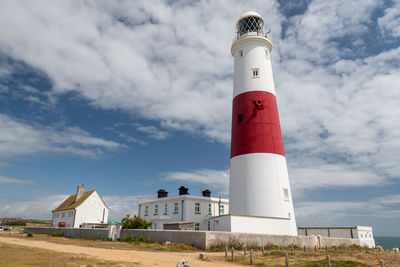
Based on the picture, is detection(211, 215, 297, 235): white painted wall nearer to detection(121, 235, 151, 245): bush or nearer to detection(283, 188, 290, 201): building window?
detection(283, 188, 290, 201): building window

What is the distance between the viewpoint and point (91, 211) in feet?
134

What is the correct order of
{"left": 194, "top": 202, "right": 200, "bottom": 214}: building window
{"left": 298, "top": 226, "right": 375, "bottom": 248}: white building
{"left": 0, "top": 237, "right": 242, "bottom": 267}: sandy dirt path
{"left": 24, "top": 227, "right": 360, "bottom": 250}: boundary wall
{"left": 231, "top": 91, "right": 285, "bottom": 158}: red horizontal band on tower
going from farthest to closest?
{"left": 298, "top": 226, "right": 375, "bottom": 248}: white building < {"left": 194, "top": 202, "right": 200, "bottom": 214}: building window < {"left": 231, "top": 91, "right": 285, "bottom": 158}: red horizontal band on tower < {"left": 24, "top": 227, "right": 360, "bottom": 250}: boundary wall < {"left": 0, "top": 237, "right": 242, "bottom": 267}: sandy dirt path

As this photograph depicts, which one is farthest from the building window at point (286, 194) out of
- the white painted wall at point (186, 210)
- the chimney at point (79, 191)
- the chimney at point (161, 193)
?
the chimney at point (79, 191)

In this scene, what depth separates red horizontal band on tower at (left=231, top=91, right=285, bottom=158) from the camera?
2219 cm

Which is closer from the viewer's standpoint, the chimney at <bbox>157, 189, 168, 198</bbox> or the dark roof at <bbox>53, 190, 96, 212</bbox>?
the chimney at <bbox>157, 189, 168, 198</bbox>

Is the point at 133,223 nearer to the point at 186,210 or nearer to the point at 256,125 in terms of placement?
the point at 186,210

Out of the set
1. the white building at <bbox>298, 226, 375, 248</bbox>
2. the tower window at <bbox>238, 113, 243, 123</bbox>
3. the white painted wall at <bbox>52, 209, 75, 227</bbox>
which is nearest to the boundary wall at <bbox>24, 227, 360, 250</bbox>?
the tower window at <bbox>238, 113, 243, 123</bbox>

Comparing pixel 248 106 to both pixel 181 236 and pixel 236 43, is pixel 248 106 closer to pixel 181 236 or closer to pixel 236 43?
pixel 236 43

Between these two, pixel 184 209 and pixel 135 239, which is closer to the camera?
pixel 135 239

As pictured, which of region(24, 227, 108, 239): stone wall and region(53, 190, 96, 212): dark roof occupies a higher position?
region(53, 190, 96, 212): dark roof

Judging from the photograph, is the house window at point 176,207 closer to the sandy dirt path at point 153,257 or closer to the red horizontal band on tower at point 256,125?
the red horizontal band on tower at point 256,125

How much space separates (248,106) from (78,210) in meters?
30.0

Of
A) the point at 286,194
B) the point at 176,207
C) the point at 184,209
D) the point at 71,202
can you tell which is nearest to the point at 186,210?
the point at 184,209

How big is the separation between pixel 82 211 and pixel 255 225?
29.1 m
